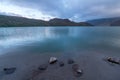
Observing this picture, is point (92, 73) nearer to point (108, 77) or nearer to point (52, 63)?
point (108, 77)

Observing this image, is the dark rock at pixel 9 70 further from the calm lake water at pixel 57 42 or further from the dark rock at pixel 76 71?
the calm lake water at pixel 57 42

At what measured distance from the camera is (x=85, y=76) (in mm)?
11422

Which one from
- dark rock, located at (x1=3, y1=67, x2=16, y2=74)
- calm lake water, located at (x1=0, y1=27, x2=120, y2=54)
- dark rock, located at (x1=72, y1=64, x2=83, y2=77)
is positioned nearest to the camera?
dark rock, located at (x1=72, y1=64, x2=83, y2=77)

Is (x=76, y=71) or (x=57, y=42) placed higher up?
(x=76, y=71)

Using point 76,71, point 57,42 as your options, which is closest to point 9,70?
point 76,71

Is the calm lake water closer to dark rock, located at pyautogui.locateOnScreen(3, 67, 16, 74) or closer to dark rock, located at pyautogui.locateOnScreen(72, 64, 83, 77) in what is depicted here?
dark rock, located at pyautogui.locateOnScreen(72, 64, 83, 77)

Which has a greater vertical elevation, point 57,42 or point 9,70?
point 9,70

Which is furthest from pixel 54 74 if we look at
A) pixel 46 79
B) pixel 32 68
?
pixel 32 68

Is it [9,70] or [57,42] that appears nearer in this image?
[9,70]

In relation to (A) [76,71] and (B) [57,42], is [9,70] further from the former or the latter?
(B) [57,42]

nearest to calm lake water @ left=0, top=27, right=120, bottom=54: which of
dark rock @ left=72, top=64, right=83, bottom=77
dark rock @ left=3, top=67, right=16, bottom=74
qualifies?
dark rock @ left=72, top=64, right=83, bottom=77

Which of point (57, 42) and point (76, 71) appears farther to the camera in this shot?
point (57, 42)

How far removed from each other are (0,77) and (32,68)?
12.6ft

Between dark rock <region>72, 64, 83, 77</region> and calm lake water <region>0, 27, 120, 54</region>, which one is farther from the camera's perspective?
calm lake water <region>0, 27, 120, 54</region>
